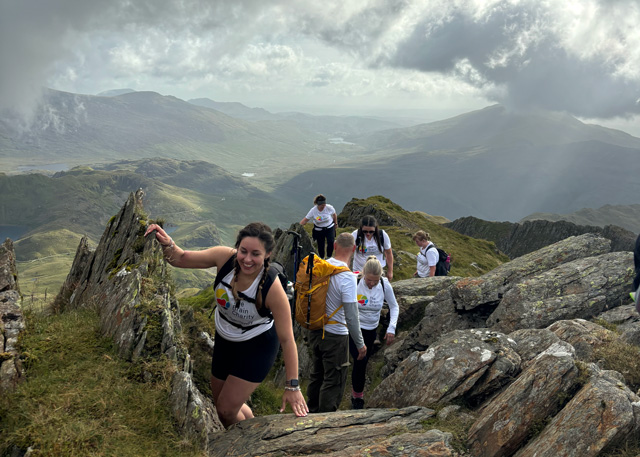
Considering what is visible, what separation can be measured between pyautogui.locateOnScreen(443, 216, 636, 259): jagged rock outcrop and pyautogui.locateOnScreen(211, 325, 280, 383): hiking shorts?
436 feet

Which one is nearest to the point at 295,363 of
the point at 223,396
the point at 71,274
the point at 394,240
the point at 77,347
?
the point at 223,396

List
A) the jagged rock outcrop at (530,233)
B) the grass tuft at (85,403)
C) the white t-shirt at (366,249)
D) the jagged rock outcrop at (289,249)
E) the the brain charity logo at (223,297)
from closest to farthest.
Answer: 1. the grass tuft at (85,403)
2. the the brain charity logo at (223,297)
3. the white t-shirt at (366,249)
4. the jagged rock outcrop at (289,249)
5. the jagged rock outcrop at (530,233)

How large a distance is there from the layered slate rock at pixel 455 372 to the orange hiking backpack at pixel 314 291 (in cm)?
277

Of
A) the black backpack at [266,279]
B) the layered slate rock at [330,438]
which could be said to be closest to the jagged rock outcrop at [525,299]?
the layered slate rock at [330,438]

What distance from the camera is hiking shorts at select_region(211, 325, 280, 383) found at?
24.6 feet

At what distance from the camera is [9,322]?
26.1 feet

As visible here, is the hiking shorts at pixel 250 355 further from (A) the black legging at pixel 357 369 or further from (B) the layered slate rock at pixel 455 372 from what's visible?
(B) the layered slate rock at pixel 455 372

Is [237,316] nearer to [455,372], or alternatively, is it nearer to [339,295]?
[339,295]

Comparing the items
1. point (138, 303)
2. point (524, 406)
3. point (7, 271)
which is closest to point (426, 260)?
point (524, 406)

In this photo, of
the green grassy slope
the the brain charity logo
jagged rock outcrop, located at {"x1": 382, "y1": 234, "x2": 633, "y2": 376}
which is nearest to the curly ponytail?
the the brain charity logo

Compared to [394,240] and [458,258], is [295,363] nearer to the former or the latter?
[394,240]

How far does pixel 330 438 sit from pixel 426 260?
13577 millimetres

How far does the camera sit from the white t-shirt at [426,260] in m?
19.5

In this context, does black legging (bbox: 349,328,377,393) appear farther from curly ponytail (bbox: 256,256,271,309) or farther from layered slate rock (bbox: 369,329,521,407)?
curly ponytail (bbox: 256,256,271,309)
